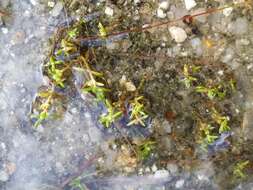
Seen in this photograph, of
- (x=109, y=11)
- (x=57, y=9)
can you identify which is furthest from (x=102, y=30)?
(x=57, y=9)

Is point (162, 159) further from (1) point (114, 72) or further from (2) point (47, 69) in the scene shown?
(2) point (47, 69)

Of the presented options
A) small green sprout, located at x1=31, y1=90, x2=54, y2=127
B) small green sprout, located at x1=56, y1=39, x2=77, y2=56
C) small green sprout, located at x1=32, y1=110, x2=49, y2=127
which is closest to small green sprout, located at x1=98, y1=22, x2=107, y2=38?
small green sprout, located at x1=56, y1=39, x2=77, y2=56

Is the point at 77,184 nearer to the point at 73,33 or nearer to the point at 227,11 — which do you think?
the point at 73,33

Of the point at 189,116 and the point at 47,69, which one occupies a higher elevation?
the point at 47,69

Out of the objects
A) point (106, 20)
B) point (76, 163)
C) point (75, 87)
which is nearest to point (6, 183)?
point (76, 163)

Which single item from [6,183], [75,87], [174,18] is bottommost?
[6,183]

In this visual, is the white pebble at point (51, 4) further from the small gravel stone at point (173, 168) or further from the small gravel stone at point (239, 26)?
the small gravel stone at point (173, 168)

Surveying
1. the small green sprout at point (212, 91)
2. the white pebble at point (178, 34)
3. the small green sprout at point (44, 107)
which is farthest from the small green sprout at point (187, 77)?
the small green sprout at point (44, 107)
